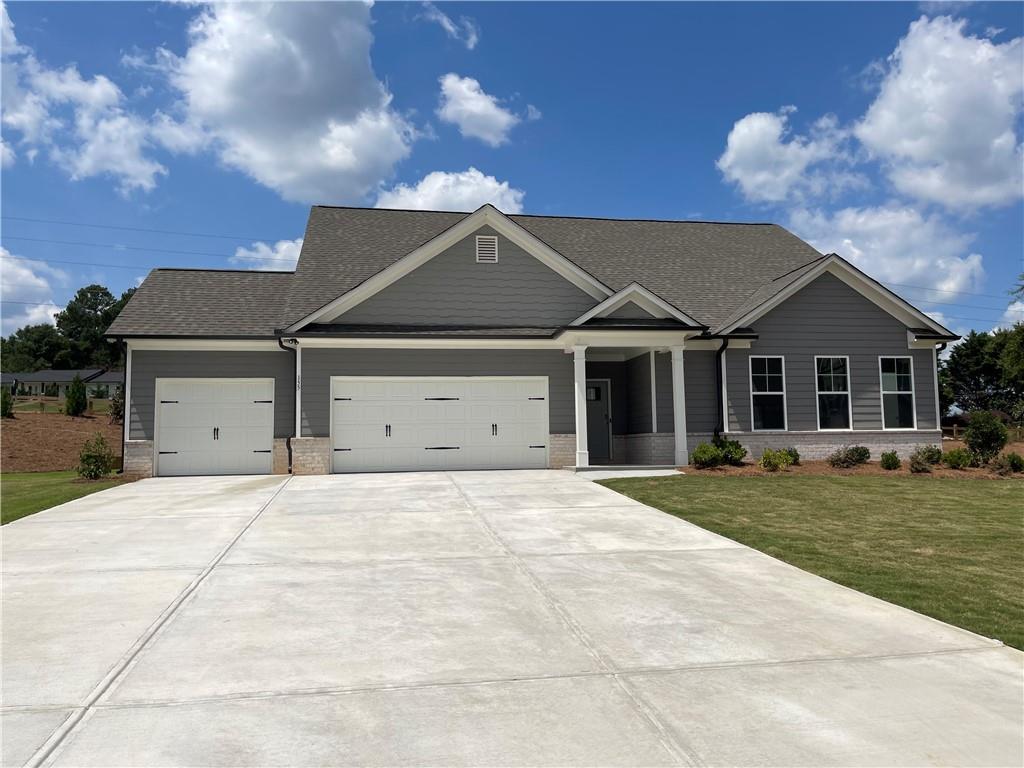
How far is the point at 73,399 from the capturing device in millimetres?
30391

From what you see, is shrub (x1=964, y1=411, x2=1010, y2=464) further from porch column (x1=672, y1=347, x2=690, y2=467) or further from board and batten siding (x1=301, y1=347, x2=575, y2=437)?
board and batten siding (x1=301, y1=347, x2=575, y2=437)

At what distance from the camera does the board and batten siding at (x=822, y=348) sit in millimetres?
18172

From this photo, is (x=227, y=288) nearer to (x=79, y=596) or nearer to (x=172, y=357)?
(x=172, y=357)

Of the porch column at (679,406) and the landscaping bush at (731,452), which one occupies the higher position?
the porch column at (679,406)

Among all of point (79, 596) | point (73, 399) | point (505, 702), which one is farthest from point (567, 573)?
point (73, 399)

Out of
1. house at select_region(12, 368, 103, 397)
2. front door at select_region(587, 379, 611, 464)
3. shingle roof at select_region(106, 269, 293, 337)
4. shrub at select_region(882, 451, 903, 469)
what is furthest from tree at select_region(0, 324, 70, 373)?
shrub at select_region(882, 451, 903, 469)

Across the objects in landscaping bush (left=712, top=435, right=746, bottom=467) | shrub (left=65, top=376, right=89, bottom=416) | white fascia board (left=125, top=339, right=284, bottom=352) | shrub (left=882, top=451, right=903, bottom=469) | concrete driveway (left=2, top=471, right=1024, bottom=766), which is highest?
white fascia board (left=125, top=339, right=284, bottom=352)

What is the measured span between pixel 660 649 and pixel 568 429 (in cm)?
1293

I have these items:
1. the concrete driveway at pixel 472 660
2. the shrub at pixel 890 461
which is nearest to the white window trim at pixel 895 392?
the shrub at pixel 890 461

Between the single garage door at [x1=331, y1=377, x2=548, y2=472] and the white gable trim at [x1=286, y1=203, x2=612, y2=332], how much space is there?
175 cm

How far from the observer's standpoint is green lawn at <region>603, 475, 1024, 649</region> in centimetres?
609

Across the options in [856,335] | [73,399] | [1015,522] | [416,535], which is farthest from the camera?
[73,399]

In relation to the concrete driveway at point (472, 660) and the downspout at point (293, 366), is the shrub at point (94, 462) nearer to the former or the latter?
the downspout at point (293, 366)

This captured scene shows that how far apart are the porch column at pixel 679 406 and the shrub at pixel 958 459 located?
581cm
